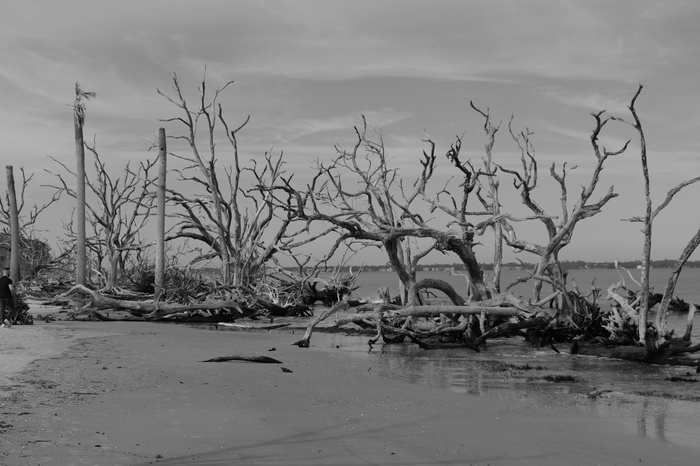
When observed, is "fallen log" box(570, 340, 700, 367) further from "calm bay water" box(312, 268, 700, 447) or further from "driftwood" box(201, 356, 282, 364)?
"driftwood" box(201, 356, 282, 364)

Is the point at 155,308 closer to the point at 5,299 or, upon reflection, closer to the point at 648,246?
the point at 5,299

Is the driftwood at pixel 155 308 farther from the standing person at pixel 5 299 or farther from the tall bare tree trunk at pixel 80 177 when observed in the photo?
the standing person at pixel 5 299

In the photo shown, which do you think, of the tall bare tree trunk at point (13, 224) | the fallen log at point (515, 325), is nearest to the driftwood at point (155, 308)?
the tall bare tree trunk at point (13, 224)

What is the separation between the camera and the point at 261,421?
756 centimetres

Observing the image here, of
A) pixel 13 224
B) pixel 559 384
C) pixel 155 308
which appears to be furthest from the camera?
pixel 13 224

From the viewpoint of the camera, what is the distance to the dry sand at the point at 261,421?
629 centimetres

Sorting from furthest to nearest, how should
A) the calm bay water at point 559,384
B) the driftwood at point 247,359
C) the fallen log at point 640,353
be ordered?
the fallen log at point 640,353, the driftwood at point 247,359, the calm bay water at point 559,384

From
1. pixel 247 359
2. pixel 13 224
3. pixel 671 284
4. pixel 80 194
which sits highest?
pixel 80 194

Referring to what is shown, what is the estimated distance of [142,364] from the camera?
11.0 metres

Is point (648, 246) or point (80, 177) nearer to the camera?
point (648, 246)

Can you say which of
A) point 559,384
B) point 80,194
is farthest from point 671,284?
point 80,194

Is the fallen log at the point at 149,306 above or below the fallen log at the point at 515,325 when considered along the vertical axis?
above

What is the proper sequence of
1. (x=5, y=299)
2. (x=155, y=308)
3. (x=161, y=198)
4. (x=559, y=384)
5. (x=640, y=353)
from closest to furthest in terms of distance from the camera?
(x=559, y=384) < (x=640, y=353) < (x=5, y=299) < (x=155, y=308) < (x=161, y=198)

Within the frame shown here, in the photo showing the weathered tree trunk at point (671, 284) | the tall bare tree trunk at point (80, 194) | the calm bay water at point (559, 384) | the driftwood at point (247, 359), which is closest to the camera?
the calm bay water at point (559, 384)
